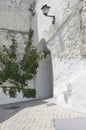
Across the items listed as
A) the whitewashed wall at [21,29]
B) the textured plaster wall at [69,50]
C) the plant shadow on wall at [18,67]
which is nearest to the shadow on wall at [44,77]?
the whitewashed wall at [21,29]

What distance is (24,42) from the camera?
11.0 m

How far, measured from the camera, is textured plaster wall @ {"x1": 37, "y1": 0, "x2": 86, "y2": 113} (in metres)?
6.92

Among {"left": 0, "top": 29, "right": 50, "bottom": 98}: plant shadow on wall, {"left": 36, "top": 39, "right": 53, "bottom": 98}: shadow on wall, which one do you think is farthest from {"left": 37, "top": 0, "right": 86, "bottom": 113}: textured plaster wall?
{"left": 36, "top": 39, "right": 53, "bottom": 98}: shadow on wall

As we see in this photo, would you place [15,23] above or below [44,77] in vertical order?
above

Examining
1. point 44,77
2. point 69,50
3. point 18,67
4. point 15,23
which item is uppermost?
point 15,23

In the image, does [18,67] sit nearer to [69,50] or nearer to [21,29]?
[21,29]

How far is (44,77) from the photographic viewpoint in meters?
11.6

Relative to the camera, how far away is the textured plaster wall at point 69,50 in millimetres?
6922

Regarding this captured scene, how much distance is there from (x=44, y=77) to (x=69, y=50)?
156 inches

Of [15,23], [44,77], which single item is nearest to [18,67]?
[44,77]

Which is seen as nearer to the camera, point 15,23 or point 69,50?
point 69,50

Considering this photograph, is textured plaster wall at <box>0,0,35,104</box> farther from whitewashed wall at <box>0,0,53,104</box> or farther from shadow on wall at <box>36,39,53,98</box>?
shadow on wall at <box>36,39,53,98</box>

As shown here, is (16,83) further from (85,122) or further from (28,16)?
(85,122)

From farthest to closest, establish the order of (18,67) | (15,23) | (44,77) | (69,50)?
(44,77)
(15,23)
(18,67)
(69,50)
